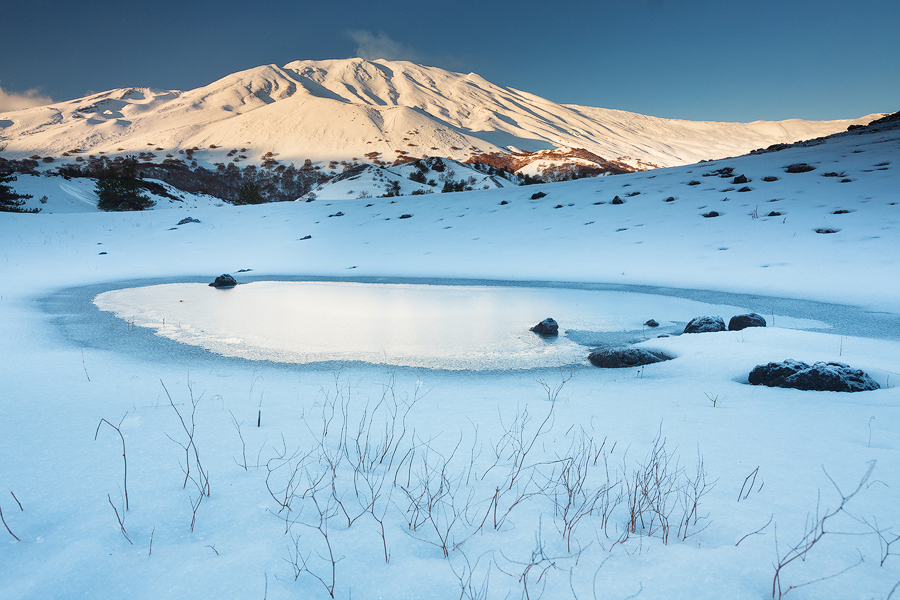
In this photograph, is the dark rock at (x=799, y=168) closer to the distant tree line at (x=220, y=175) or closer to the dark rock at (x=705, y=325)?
the dark rock at (x=705, y=325)

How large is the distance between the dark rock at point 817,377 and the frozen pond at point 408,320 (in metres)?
1.45

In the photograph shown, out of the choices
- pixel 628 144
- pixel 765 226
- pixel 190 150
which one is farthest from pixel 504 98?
pixel 765 226

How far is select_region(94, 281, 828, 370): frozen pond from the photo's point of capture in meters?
4.14

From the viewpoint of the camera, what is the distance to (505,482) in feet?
5.92

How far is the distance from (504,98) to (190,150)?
77.4 meters

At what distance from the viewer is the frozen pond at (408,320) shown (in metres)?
4.14

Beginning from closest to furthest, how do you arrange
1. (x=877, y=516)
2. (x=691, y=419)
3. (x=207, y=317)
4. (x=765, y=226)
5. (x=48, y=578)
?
(x=48, y=578) → (x=877, y=516) → (x=691, y=419) → (x=207, y=317) → (x=765, y=226)

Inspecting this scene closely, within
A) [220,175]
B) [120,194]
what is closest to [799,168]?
[120,194]

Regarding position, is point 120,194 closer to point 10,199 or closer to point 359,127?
point 10,199

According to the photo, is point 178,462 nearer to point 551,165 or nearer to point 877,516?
point 877,516

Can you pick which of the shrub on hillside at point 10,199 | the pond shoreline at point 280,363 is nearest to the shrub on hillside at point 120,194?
the shrub on hillside at point 10,199

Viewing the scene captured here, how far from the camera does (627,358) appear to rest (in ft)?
12.0

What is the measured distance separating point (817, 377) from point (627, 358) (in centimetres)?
125

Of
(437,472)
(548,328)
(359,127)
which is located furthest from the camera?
(359,127)
